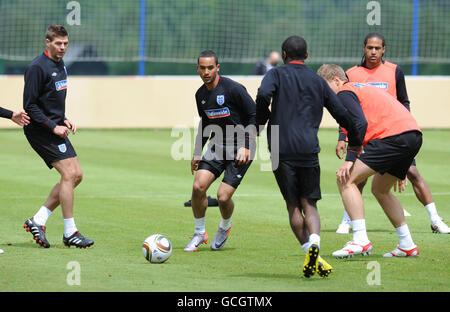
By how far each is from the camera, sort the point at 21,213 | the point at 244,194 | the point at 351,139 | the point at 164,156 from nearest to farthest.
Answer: the point at 351,139, the point at 21,213, the point at 244,194, the point at 164,156

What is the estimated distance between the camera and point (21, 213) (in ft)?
35.2

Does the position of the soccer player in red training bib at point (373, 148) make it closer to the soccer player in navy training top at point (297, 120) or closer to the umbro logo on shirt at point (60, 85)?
the soccer player in navy training top at point (297, 120)

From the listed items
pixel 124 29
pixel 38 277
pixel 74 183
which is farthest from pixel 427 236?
pixel 124 29

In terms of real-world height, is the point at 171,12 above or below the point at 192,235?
above

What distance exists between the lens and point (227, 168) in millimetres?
8836

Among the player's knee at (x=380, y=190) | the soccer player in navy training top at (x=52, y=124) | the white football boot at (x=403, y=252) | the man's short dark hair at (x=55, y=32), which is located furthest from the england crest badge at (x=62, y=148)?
the white football boot at (x=403, y=252)

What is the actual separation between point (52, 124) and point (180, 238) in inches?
72.5

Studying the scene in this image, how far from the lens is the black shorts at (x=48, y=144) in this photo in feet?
28.6

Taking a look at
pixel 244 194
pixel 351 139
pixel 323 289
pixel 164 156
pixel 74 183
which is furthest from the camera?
pixel 164 156

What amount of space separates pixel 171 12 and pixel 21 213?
16.5 meters

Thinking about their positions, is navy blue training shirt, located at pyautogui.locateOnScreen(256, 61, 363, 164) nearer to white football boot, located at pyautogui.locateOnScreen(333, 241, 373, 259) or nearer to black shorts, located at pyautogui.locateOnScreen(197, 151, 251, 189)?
white football boot, located at pyautogui.locateOnScreen(333, 241, 373, 259)

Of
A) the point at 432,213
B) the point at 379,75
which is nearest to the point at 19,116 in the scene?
the point at 379,75

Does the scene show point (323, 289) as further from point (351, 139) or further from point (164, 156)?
point (164, 156)

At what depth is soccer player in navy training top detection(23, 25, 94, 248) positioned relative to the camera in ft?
28.1
